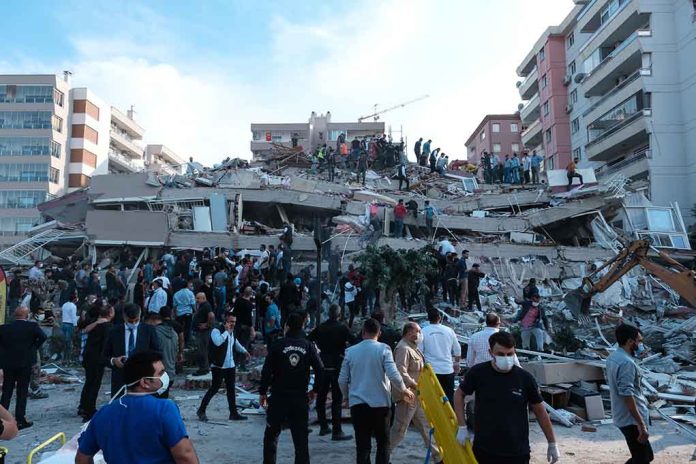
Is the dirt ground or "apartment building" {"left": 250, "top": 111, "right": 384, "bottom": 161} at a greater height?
"apartment building" {"left": 250, "top": 111, "right": 384, "bottom": 161}

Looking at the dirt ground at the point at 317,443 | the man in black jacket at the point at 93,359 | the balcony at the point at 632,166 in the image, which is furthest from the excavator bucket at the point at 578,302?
the balcony at the point at 632,166

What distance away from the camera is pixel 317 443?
670 cm

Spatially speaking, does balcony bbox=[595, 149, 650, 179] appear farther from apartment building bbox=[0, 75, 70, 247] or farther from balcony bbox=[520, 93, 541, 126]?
apartment building bbox=[0, 75, 70, 247]

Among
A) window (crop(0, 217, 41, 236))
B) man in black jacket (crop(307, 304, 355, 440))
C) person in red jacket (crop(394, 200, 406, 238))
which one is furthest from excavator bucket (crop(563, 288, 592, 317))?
window (crop(0, 217, 41, 236))

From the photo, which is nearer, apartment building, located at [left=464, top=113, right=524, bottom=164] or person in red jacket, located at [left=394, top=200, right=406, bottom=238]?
person in red jacket, located at [left=394, top=200, right=406, bottom=238]

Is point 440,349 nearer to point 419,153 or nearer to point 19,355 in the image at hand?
point 19,355

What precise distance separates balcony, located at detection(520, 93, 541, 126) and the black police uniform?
49.5 metres

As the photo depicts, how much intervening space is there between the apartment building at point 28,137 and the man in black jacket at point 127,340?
164 ft

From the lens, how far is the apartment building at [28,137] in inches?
1998

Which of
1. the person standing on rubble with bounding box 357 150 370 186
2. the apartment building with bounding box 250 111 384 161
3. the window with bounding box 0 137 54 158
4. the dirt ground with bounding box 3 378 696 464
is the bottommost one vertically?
the dirt ground with bounding box 3 378 696 464

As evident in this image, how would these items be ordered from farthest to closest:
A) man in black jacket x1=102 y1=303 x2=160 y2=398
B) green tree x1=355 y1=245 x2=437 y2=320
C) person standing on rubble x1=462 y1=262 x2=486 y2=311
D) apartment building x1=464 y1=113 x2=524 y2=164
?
apartment building x1=464 y1=113 x2=524 y2=164
person standing on rubble x1=462 y1=262 x2=486 y2=311
green tree x1=355 y1=245 x2=437 y2=320
man in black jacket x1=102 y1=303 x2=160 y2=398

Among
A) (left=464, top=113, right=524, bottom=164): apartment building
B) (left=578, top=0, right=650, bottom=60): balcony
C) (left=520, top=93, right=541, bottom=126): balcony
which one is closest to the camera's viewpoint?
(left=578, top=0, right=650, bottom=60): balcony

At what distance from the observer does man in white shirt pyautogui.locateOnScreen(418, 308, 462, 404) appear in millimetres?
6605

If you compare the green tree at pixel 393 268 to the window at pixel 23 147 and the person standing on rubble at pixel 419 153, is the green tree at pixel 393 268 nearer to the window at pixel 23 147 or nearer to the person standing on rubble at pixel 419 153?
the person standing on rubble at pixel 419 153
